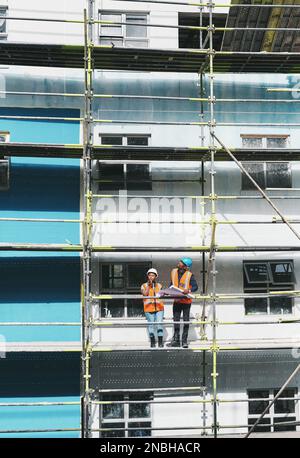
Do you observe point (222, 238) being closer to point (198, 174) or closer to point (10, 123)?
point (198, 174)

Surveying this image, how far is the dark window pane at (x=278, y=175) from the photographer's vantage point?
12727mm

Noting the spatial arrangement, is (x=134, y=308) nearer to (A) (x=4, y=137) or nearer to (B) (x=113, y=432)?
(B) (x=113, y=432)

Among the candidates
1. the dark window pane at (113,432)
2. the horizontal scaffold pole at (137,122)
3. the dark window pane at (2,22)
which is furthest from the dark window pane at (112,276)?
the dark window pane at (2,22)

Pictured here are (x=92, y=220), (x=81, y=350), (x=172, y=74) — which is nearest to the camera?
(x=81, y=350)

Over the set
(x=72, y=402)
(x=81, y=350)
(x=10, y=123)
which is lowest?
(x=72, y=402)

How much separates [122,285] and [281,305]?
3.35 meters

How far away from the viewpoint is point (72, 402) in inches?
458

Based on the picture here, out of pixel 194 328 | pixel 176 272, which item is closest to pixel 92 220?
pixel 176 272

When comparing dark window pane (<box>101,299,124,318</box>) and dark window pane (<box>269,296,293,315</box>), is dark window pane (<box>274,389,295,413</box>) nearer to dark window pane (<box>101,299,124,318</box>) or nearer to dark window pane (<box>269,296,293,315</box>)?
dark window pane (<box>269,296,293,315</box>)

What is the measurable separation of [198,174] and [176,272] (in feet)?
7.26

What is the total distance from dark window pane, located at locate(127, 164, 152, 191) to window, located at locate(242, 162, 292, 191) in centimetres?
211

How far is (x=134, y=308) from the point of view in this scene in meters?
12.2

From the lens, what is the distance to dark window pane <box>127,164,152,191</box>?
12406mm

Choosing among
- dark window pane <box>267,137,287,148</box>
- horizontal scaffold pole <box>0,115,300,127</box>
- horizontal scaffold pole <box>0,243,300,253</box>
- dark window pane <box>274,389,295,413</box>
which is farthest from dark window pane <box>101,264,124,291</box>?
dark window pane <box>267,137,287,148</box>
